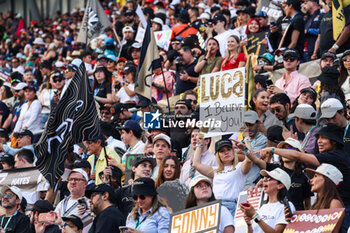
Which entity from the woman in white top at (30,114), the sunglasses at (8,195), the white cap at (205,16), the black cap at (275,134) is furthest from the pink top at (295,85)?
the white cap at (205,16)

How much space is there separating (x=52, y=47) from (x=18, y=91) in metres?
8.63

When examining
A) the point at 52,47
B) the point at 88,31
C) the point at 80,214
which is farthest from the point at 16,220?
the point at 52,47

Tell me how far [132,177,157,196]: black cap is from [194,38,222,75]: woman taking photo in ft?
18.7

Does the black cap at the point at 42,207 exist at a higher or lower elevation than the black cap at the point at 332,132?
lower

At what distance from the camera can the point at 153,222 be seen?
9.14m

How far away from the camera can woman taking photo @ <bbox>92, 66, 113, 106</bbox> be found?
16250mm

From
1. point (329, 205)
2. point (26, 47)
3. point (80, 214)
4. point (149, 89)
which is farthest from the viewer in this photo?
point (26, 47)

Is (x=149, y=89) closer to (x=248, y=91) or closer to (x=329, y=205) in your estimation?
(x=248, y=91)

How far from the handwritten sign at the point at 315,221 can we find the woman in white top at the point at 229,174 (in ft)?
4.63

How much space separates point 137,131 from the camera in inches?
485

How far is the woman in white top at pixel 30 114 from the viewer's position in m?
17.3

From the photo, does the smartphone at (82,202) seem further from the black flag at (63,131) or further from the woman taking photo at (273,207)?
the woman taking photo at (273,207)

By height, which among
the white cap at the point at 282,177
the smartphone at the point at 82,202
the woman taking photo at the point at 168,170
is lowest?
the smartphone at the point at 82,202

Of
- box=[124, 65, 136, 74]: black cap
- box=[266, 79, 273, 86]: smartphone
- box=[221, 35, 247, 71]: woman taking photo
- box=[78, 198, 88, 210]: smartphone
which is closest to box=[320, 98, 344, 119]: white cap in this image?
box=[78, 198, 88, 210]: smartphone
